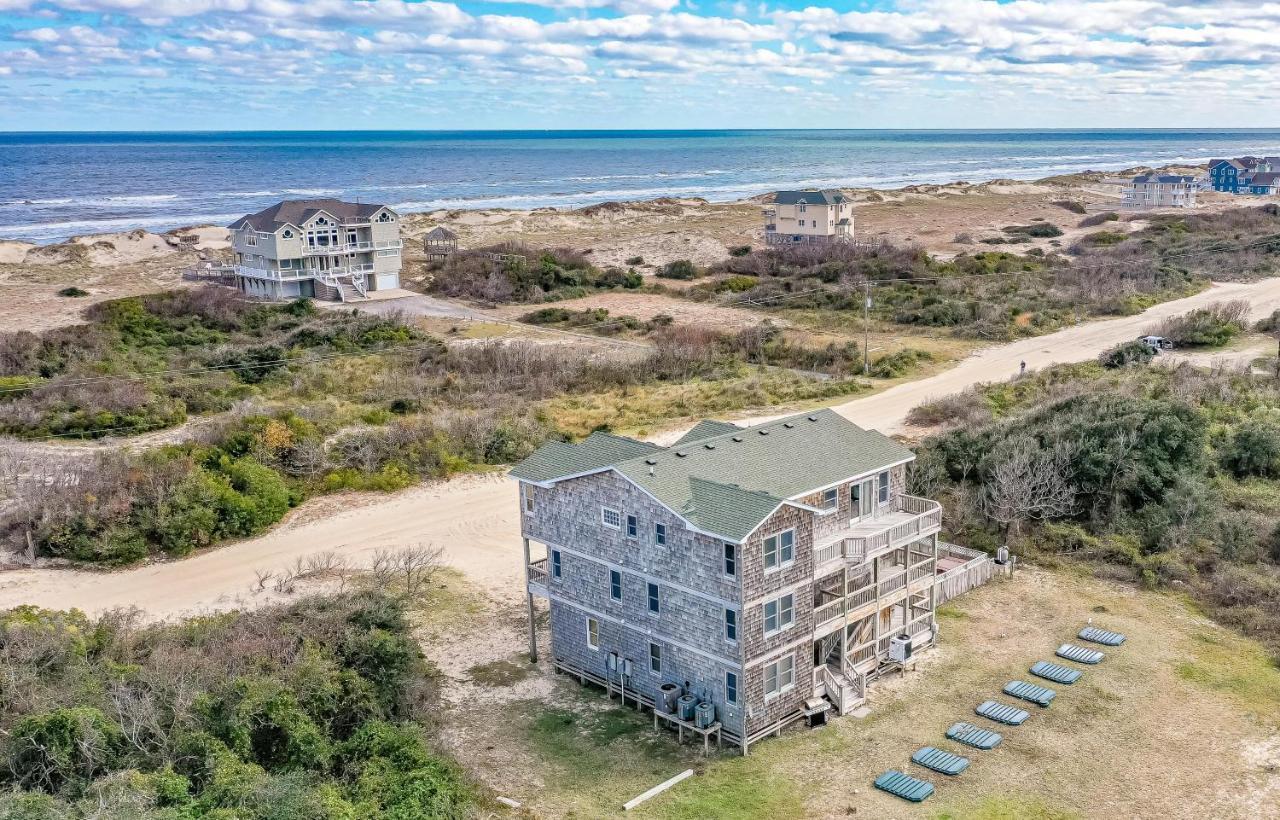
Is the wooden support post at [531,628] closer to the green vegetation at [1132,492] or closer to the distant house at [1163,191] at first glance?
the green vegetation at [1132,492]

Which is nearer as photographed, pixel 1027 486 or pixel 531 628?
pixel 531 628

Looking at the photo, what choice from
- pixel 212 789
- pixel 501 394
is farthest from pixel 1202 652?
pixel 501 394

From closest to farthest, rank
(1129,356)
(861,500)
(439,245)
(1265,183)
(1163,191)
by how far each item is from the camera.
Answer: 1. (861,500)
2. (1129,356)
3. (439,245)
4. (1163,191)
5. (1265,183)

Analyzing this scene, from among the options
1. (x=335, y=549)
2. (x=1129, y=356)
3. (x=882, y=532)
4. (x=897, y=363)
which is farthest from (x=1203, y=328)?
(x=335, y=549)

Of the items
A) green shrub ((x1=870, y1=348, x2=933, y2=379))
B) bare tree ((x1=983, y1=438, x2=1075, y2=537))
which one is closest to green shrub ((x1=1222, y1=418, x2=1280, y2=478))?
bare tree ((x1=983, y1=438, x2=1075, y2=537))

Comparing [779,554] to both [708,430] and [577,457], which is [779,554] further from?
[708,430]

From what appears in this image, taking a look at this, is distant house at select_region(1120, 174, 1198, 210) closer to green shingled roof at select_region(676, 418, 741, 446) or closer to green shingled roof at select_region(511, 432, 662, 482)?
green shingled roof at select_region(676, 418, 741, 446)

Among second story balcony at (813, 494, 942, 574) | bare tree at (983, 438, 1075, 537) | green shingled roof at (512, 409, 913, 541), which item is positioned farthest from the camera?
bare tree at (983, 438, 1075, 537)

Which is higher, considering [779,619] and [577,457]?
[577,457]
